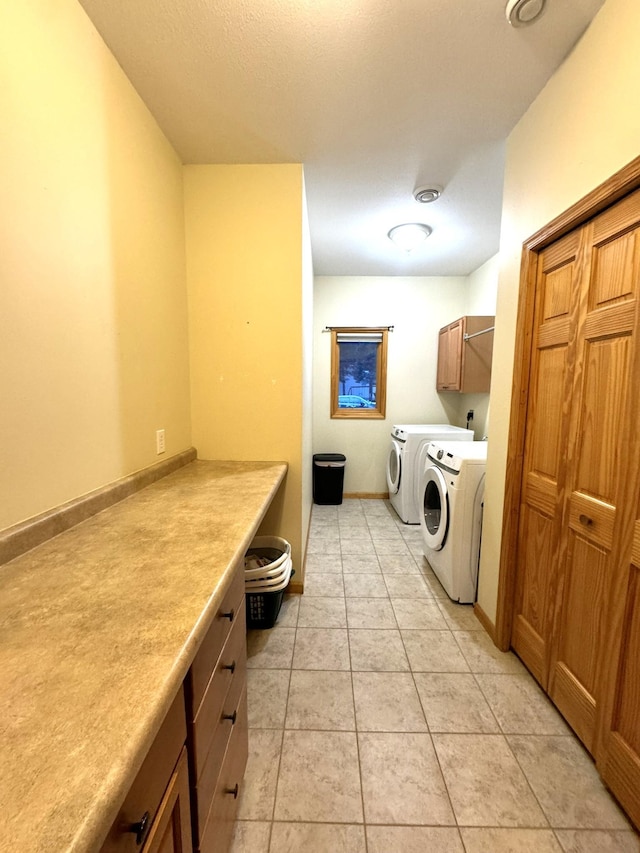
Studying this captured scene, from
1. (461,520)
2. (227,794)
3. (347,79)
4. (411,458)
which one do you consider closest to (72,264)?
(347,79)

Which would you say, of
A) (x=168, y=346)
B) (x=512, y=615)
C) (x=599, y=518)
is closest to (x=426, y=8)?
(x=168, y=346)

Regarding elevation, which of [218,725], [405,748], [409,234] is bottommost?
[405,748]

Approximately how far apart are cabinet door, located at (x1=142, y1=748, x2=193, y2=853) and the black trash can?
10.4ft

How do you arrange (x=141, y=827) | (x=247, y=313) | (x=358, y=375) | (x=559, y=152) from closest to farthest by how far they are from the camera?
(x=141, y=827) → (x=559, y=152) → (x=247, y=313) → (x=358, y=375)

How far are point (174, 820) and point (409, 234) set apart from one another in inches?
125

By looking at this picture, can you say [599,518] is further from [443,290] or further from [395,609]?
[443,290]

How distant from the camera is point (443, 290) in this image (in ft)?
12.8

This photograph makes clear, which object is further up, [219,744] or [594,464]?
[594,464]

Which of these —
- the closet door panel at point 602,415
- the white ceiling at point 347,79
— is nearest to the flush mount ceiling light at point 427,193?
the white ceiling at point 347,79

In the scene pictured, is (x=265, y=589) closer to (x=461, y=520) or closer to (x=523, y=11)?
(x=461, y=520)

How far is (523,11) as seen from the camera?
3.75ft

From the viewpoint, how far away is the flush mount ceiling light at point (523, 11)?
112 centimetres

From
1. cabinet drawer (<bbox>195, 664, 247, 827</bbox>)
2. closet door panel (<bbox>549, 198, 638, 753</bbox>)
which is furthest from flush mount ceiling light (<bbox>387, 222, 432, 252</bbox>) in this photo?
cabinet drawer (<bbox>195, 664, 247, 827</bbox>)

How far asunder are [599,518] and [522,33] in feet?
5.79
